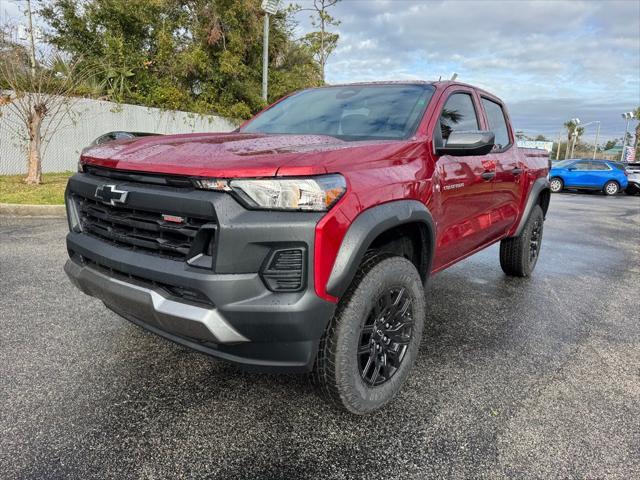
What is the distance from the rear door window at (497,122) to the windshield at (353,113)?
108cm

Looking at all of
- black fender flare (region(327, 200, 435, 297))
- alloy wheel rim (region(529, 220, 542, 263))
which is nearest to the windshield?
black fender flare (region(327, 200, 435, 297))

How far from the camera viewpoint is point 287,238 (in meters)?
1.82

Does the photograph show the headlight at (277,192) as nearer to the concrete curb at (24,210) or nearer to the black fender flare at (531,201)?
the black fender flare at (531,201)

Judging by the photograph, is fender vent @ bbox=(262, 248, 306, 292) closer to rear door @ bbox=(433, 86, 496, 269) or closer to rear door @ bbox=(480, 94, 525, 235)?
rear door @ bbox=(433, 86, 496, 269)

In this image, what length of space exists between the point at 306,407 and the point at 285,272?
924 mm

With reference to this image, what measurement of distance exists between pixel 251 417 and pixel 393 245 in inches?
44.7

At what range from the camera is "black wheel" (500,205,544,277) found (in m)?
4.74

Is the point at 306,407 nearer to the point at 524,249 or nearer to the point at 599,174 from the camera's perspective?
the point at 524,249

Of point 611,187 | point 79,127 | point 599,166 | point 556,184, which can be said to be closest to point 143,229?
point 79,127

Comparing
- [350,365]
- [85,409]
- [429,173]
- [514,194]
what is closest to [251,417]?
[350,365]

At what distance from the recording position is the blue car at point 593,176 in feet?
63.5

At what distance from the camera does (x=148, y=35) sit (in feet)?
61.3

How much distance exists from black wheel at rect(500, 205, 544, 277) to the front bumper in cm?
341

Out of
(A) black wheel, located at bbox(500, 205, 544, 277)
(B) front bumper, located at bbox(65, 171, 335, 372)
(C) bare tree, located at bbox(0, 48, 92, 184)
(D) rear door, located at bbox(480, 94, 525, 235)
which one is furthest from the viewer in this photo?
Answer: (C) bare tree, located at bbox(0, 48, 92, 184)
